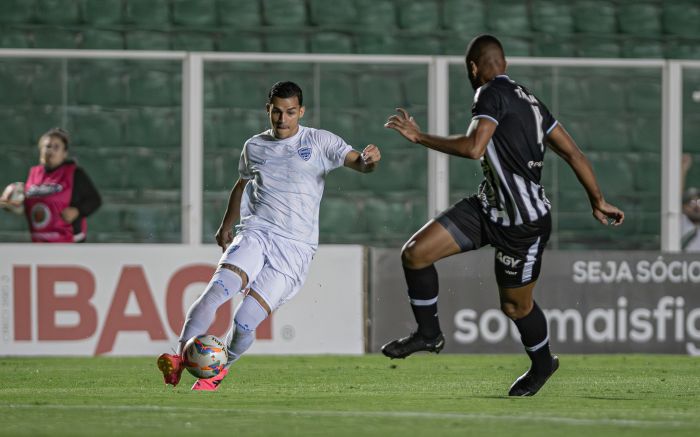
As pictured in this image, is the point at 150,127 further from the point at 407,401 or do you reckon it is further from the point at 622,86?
the point at 407,401

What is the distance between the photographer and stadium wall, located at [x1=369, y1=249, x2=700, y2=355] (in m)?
13.1

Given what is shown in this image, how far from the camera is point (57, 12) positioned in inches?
598

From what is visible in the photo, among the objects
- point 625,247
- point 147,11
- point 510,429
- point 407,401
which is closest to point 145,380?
point 407,401

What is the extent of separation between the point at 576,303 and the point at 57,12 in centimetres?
567

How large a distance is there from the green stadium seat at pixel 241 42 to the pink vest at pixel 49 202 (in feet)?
10.1

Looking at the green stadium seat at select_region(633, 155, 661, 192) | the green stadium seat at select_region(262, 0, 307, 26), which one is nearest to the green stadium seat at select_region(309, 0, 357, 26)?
the green stadium seat at select_region(262, 0, 307, 26)

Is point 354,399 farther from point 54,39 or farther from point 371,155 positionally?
point 54,39

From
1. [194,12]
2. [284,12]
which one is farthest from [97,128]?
[284,12]

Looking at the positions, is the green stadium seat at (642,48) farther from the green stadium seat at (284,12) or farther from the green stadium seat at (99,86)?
the green stadium seat at (99,86)

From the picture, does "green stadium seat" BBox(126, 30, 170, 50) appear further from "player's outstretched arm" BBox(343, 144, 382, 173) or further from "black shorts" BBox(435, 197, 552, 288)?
"black shorts" BBox(435, 197, 552, 288)

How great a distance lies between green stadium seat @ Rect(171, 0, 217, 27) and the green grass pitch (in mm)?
4235

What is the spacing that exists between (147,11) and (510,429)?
9387 mm

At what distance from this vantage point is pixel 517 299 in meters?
8.80

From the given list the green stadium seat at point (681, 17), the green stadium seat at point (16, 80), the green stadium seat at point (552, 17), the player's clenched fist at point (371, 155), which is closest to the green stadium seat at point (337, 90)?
the green stadium seat at point (16, 80)
